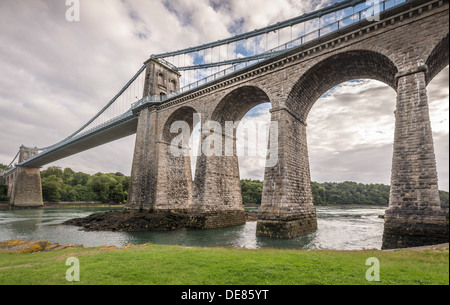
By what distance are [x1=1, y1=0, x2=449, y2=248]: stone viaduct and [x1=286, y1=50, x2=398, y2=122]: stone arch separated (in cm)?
7

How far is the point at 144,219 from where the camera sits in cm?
2225

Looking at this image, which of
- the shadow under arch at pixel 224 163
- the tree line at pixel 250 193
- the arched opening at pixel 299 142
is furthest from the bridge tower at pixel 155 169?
the tree line at pixel 250 193

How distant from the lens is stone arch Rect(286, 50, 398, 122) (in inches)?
576

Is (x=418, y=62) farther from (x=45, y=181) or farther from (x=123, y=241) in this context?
(x=45, y=181)

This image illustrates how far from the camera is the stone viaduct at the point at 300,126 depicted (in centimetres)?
1031

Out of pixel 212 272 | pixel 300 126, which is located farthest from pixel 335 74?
pixel 212 272

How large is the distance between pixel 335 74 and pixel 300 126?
13.3 feet

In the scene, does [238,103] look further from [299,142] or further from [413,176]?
[413,176]

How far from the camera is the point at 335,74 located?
1705 cm

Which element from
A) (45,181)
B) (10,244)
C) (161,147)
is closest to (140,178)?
(161,147)

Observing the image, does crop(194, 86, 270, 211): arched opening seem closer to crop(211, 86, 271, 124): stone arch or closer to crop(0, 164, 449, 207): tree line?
crop(211, 86, 271, 124): stone arch

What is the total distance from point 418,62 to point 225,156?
48.6 feet

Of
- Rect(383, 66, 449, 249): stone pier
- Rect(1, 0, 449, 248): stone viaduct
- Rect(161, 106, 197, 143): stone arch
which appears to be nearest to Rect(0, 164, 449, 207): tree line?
Rect(161, 106, 197, 143): stone arch
